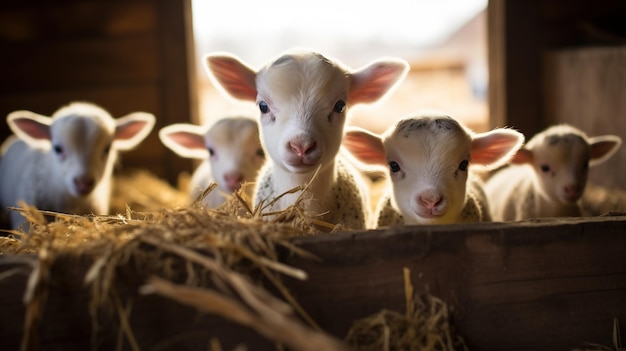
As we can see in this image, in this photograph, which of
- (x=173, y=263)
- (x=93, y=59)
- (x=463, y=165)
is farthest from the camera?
(x=93, y=59)

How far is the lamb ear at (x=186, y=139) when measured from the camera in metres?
4.99

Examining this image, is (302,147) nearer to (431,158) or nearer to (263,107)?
(263,107)

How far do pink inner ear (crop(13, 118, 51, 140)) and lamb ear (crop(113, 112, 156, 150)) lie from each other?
524 mm

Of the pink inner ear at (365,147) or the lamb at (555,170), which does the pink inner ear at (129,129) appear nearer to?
the pink inner ear at (365,147)

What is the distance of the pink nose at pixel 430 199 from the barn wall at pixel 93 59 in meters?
4.37

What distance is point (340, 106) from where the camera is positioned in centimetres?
337

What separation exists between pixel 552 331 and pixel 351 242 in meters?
0.89

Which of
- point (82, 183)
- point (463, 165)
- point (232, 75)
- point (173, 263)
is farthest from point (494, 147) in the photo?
point (82, 183)

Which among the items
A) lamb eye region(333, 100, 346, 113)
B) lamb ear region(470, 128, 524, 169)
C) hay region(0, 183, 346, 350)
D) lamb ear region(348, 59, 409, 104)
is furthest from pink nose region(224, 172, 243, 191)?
hay region(0, 183, 346, 350)

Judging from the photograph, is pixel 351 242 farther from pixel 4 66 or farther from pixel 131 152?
pixel 4 66

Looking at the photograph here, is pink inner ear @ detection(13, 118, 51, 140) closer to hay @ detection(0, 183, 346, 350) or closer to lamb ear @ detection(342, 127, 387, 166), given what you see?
lamb ear @ detection(342, 127, 387, 166)

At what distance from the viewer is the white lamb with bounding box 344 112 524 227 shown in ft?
10.5

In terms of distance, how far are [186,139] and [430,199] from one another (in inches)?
101

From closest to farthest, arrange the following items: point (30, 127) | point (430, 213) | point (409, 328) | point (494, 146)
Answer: point (409, 328)
point (430, 213)
point (494, 146)
point (30, 127)
